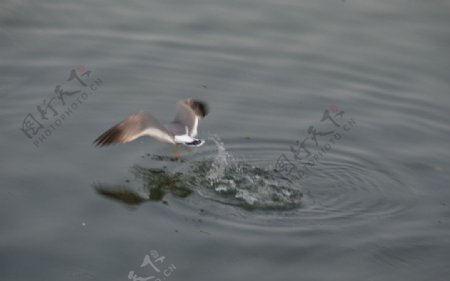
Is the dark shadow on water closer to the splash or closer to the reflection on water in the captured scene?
the reflection on water

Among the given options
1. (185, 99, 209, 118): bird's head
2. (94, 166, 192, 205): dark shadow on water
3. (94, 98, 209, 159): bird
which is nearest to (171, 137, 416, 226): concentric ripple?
(94, 166, 192, 205): dark shadow on water

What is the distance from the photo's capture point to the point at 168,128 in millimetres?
8984

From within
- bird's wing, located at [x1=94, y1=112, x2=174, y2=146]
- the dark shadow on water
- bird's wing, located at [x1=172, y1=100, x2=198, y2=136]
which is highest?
bird's wing, located at [x1=172, y1=100, x2=198, y2=136]

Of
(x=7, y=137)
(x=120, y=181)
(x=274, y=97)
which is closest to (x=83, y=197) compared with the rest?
(x=120, y=181)

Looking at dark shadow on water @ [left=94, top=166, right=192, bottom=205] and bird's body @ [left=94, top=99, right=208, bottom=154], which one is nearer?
dark shadow on water @ [left=94, top=166, right=192, bottom=205]

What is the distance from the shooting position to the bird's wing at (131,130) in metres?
8.60

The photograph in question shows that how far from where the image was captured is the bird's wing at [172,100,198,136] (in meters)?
9.33

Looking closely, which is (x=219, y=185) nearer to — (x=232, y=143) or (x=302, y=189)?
(x=302, y=189)

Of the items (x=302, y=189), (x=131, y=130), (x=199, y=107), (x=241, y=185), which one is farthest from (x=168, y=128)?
(x=302, y=189)

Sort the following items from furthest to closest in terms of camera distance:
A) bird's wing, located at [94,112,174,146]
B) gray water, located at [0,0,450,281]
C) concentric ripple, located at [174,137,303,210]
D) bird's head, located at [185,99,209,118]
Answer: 1. bird's head, located at [185,99,209,118]
2. bird's wing, located at [94,112,174,146]
3. concentric ripple, located at [174,137,303,210]
4. gray water, located at [0,0,450,281]

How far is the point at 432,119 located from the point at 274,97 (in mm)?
2077

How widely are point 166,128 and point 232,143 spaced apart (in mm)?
882

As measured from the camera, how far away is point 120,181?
837 centimetres

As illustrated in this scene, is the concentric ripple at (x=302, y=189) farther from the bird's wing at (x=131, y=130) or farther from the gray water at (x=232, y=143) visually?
the bird's wing at (x=131, y=130)
